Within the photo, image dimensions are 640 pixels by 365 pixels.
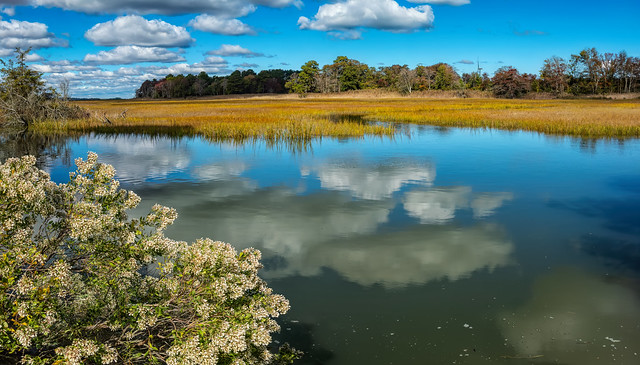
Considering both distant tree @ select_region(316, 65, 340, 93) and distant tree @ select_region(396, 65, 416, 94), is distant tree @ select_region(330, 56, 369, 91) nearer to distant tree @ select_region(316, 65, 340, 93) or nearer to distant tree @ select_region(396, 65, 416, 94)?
distant tree @ select_region(316, 65, 340, 93)

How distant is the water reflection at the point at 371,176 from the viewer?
18094 mm

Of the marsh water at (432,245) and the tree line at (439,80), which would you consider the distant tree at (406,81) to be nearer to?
the tree line at (439,80)

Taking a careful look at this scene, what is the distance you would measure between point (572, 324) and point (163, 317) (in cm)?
622

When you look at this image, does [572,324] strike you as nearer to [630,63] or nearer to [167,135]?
[167,135]

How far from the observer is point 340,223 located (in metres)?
13.5

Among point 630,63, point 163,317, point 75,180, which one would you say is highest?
point 630,63

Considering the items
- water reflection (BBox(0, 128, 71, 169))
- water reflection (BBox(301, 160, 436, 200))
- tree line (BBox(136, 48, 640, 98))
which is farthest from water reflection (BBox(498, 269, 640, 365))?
tree line (BBox(136, 48, 640, 98))

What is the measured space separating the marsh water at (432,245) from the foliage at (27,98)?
2219 centimetres

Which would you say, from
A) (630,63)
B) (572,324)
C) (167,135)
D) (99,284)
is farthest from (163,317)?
(630,63)

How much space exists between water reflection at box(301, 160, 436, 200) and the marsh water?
89mm

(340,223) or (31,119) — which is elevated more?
(31,119)

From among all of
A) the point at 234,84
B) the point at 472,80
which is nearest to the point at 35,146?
the point at 472,80

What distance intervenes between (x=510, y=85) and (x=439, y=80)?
21773 millimetres

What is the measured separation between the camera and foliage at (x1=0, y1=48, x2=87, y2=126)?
42.4 meters
